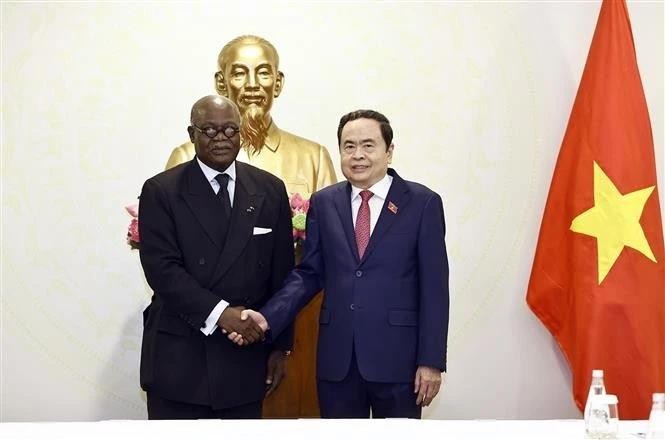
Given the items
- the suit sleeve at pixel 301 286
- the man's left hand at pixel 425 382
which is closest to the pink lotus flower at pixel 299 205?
the suit sleeve at pixel 301 286

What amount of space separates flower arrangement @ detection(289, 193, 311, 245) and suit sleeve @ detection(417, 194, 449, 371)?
50 cm

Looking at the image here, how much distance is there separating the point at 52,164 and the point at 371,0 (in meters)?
1.77

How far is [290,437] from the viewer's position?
193cm

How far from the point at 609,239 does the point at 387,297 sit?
1.52 meters

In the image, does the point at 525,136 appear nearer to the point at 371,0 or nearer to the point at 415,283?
the point at 371,0

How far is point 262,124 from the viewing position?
405 cm

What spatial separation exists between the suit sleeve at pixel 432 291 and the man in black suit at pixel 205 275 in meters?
0.52

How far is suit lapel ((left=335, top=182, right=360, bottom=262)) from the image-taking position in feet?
9.08

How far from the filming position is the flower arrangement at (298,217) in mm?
3131

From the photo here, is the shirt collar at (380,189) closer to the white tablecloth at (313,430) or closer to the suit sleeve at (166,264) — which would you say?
the suit sleeve at (166,264)

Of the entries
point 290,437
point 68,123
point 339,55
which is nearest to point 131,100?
point 68,123

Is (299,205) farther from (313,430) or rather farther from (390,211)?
(313,430)

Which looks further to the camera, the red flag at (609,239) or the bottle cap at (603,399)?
the red flag at (609,239)

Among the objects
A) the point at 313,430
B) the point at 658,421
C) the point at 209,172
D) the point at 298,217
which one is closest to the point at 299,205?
the point at 298,217
